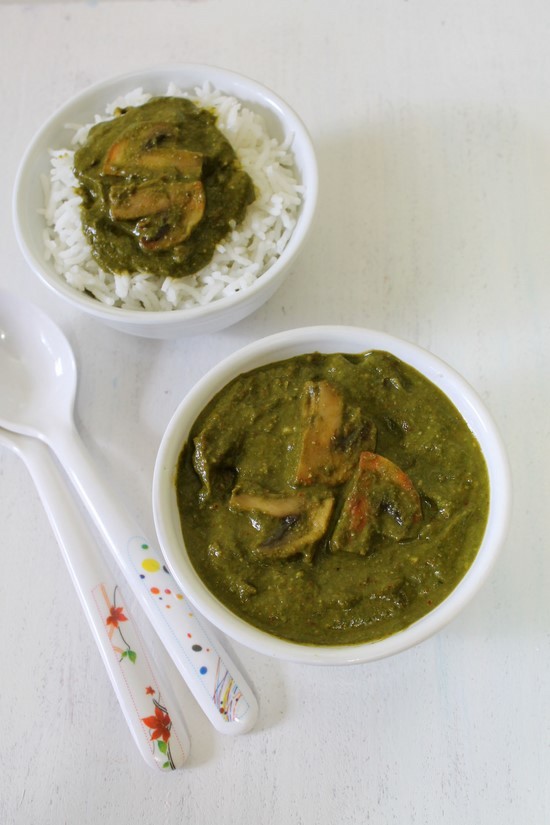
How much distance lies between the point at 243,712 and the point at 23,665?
2.33 ft

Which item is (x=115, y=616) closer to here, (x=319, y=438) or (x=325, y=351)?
(x=319, y=438)

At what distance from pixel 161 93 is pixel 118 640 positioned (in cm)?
187

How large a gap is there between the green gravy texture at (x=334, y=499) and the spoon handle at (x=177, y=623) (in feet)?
0.72

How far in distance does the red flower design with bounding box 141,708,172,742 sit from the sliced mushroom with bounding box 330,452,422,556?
68cm

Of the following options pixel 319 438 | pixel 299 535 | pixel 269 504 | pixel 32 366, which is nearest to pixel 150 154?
pixel 32 366

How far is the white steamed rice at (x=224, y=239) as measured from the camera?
249cm

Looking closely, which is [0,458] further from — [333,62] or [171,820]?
[333,62]

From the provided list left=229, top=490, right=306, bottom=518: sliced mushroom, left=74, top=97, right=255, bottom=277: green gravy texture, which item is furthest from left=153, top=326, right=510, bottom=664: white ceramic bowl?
left=74, top=97, right=255, bottom=277: green gravy texture

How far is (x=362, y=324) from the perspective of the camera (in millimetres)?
2697

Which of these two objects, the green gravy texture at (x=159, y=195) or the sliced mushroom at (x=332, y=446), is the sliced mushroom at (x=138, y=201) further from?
the sliced mushroom at (x=332, y=446)

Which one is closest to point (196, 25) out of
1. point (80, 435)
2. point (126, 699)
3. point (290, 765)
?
point (80, 435)

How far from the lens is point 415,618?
1983mm

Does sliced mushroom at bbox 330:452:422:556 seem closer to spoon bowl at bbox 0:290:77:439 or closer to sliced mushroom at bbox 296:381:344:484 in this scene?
sliced mushroom at bbox 296:381:344:484

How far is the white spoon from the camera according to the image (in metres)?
2.16
